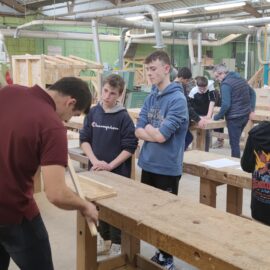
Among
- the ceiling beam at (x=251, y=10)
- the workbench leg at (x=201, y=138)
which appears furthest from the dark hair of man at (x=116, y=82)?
the ceiling beam at (x=251, y=10)

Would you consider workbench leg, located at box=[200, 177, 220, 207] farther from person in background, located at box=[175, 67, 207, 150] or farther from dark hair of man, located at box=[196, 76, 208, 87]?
dark hair of man, located at box=[196, 76, 208, 87]

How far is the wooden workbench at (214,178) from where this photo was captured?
289 centimetres

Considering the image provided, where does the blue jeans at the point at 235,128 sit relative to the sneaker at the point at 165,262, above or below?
above

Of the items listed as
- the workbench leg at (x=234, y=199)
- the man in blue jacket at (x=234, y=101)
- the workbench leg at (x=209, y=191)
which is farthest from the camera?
the man in blue jacket at (x=234, y=101)

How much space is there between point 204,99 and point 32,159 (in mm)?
4670

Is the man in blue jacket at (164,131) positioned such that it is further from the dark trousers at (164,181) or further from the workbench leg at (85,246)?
the workbench leg at (85,246)

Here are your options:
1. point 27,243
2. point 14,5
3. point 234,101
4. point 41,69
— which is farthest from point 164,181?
point 14,5

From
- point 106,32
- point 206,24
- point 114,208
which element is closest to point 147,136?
point 114,208

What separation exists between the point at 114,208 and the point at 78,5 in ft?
27.6

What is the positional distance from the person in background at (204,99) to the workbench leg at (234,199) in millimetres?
2505

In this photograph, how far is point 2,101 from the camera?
165 cm

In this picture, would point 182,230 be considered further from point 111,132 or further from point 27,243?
point 111,132

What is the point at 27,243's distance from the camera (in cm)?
175

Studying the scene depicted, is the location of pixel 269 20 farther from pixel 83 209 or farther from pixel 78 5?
pixel 83 209
